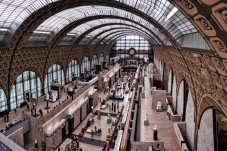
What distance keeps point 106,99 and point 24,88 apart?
19089 millimetres

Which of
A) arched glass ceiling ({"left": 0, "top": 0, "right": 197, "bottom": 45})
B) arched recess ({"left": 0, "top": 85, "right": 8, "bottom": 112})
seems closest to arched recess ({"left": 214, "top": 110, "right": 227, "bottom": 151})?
arched glass ceiling ({"left": 0, "top": 0, "right": 197, "bottom": 45})

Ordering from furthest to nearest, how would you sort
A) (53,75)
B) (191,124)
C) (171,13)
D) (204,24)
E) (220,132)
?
A: (53,75)
(191,124)
(171,13)
(220,132)
(204,24)

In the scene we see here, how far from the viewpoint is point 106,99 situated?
49.9 meters

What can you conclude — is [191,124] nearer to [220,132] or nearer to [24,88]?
[220,132]

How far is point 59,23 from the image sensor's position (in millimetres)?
38188

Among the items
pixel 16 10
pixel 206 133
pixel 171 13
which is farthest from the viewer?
pixel 16 10

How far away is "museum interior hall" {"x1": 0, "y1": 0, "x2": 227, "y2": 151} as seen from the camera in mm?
11235

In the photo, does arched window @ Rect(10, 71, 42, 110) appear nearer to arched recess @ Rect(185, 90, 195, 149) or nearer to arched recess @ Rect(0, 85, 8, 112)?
arched recess @ Rect(0, 85, 8, 112)

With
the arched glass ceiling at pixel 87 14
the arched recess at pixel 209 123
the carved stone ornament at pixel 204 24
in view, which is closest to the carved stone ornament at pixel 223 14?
the carved stone ornament at pixel 204 24

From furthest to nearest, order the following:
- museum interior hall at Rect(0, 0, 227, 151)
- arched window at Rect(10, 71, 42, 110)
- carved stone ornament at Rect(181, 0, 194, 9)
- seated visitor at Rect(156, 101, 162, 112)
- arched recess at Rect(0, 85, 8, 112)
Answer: arched window at Rect(10, 71, 42, 110) → arched recess at Rect(0, 85, 8, 112) → seated visitor at Rect(156, 101, 162, 112) → museum interior hall at Rect(0, 0, 227, 151) → carved stone ornament at Rect(181, 0, 194, 9)

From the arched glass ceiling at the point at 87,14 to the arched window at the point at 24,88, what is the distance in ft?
27.0

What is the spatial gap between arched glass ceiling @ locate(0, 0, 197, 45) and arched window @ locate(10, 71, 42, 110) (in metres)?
8.24

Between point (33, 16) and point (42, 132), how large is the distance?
14509mm

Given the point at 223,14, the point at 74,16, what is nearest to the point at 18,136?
the point at 74,16
